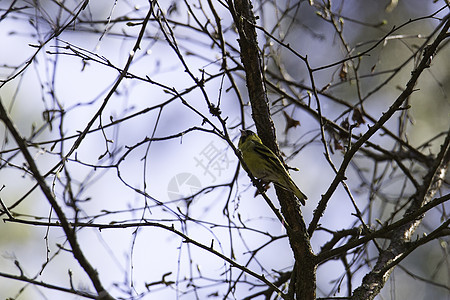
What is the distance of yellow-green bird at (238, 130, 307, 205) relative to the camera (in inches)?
152

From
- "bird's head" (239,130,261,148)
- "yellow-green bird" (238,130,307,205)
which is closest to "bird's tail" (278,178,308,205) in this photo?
"yellow-green bird" (238,130,307,205)

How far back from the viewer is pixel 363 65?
8156 mm

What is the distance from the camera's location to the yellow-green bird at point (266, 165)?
3872 mm

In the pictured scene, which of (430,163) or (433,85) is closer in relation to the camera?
(430,163)

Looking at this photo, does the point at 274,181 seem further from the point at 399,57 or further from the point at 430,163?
the point at 399,57

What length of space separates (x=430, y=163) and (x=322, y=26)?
3540 mm

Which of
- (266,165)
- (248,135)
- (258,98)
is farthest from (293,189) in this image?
(248,135)

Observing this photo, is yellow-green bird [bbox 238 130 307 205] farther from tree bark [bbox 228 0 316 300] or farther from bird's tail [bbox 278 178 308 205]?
tree bark [bbox 228 0 316 300]

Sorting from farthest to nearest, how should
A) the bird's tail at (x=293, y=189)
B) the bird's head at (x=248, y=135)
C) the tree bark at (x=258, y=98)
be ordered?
the bird's head at (x=248, y=135), the bird's tail at (x=293, y=189), the tree bark at (x=258, y=98)

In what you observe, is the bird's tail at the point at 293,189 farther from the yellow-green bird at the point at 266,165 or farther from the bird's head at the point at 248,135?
the bird's head at the point at 248,135

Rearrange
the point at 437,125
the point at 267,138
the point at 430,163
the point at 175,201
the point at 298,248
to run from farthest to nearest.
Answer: the point at 437,125 → the point at 430,163 → the point at 175,201 → the point at 267,138 → the point at 298,248

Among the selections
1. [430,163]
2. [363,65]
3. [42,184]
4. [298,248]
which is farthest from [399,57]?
[42,184]

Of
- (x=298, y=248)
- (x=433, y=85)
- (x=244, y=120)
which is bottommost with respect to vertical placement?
(x=298, y=248)

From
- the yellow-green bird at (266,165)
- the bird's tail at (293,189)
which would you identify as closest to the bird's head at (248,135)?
the yellow-green bird at (266,165)
